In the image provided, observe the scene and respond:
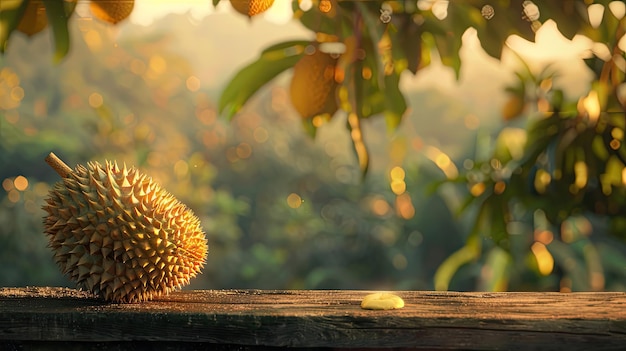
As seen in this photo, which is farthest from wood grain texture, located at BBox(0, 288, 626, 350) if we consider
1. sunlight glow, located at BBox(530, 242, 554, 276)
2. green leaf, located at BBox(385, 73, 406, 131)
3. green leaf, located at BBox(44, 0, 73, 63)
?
sunlight glow, located at BBox(530, 242, 554, 276)

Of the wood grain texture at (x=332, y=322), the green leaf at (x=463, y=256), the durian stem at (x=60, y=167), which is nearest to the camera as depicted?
the wood grain texture at (x=332, y=322)

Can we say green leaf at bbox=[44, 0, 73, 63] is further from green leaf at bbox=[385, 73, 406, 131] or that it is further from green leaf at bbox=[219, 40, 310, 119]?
green leaf at bbox=[385, 73, 406, 131]

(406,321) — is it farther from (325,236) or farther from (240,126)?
(240,126)

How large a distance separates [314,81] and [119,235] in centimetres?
42

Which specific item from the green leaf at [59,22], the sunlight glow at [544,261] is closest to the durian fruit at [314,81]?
the green leaf at [59,22]

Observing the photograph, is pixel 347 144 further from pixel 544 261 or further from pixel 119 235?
pixel 119 235

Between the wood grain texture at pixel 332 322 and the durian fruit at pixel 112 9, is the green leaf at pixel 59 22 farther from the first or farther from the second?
the wood grain texture at pixel 332 322

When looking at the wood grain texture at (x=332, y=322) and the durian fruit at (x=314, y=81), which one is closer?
the wood grain texture at (x=332, y=322)

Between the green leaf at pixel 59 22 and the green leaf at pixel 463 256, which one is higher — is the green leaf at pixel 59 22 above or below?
above

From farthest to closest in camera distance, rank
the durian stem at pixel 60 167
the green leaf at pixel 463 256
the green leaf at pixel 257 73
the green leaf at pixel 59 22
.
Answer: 1. the green leaf at pixel 463 256
2. the green leaf at pixel 257 73
3. the durian stem at pixel 60 167
4. the green leaf at pixel 59 22

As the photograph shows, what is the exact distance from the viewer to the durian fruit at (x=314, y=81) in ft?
4.68

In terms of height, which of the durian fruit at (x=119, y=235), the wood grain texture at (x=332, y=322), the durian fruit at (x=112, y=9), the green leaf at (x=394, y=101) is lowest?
the wood grain texture at (x=332, y=322)

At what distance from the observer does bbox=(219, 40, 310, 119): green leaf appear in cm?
150

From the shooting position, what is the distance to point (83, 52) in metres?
12.8
